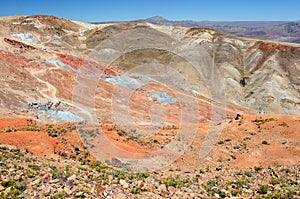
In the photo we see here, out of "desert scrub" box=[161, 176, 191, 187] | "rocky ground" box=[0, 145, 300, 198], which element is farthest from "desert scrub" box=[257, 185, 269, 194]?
"desert scrub" box=[161, 176, 191, 187]

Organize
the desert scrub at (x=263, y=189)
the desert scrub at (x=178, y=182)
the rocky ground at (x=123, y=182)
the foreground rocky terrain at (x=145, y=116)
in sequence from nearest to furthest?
the rocky ground at (x=123, y=182)
the desert scrub at (x=263, y=189)
the desert scrub at (x=178, y=182)
the foreground rocky terrain at (x=145, y=116)

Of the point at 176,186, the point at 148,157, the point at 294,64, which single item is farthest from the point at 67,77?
the point at 294,64

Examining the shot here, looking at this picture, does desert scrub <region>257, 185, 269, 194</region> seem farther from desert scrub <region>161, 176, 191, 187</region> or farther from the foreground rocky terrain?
desert scrub <region>161, 176, 191, 187</region>

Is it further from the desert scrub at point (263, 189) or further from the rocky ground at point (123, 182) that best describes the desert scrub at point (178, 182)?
the desert scrub at point (263, 189)

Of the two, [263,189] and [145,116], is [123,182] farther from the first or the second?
[145,116]

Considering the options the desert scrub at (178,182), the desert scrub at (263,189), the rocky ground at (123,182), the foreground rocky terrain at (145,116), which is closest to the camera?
the rocky ground at (123,182)

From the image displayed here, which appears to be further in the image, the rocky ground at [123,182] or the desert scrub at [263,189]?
the desert scrub at [263,189]

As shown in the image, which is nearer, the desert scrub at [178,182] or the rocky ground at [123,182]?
the rocky ground at [123,182]

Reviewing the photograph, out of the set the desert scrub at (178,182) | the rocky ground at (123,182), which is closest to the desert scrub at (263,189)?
the rocky ground at (123,182)
